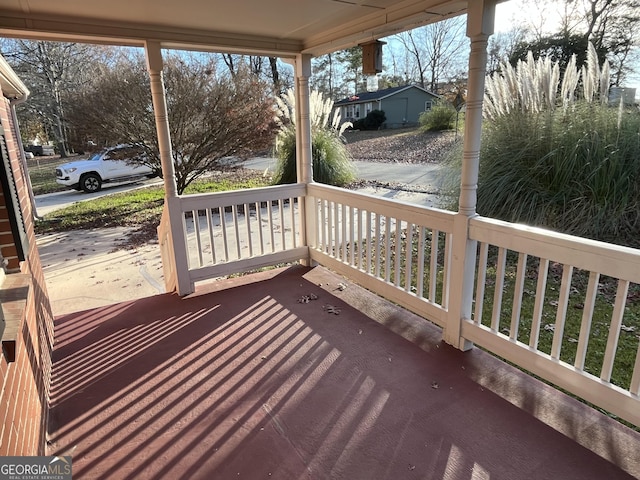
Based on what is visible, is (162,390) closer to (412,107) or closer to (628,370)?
(628,370)

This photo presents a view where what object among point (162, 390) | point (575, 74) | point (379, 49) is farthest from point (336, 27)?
point (162, 390)

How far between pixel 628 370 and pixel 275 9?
10.2 ft

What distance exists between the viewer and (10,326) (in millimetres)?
1306

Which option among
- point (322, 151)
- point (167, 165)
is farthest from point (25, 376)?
point (322, 151)

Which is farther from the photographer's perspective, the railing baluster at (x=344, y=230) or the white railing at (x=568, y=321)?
the railing baluster at (x=344, y=230)

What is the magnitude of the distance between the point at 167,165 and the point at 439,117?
6763 mm

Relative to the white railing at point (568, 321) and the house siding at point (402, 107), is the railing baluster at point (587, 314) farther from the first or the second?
the house siding at point (402, 107)

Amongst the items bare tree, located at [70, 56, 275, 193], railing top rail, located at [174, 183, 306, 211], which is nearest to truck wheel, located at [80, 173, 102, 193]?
bare tree, located at [70, 56, 275, 193]

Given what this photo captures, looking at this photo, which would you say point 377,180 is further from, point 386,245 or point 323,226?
point 386,245

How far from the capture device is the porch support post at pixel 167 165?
3.18 m

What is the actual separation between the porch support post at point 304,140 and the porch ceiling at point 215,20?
1.32ft

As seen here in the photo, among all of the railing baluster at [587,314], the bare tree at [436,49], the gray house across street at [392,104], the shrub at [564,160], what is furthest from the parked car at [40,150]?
the railing baluster at [587,314]

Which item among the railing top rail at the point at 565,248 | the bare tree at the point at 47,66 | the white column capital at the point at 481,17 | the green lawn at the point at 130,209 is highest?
the bare tree at the point at 47,66

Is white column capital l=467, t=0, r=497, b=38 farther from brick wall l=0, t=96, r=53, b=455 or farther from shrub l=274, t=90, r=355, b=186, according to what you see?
shrub l=274, t=90, r=355, b=186
